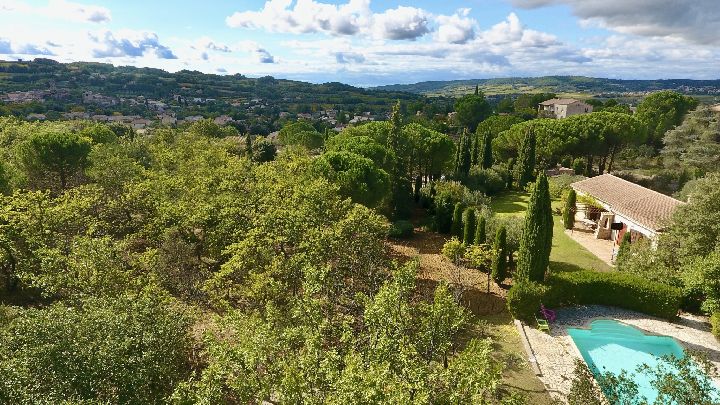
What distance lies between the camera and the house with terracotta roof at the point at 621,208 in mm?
28188

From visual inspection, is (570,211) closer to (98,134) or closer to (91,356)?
(91,356)

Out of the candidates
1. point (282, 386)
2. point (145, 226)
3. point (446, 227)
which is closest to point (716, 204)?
point (446, 227)

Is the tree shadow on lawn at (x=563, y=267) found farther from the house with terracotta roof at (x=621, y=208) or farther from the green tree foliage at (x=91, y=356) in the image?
the green tree foliage at (x=91, y=356)

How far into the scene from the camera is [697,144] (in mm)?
41438

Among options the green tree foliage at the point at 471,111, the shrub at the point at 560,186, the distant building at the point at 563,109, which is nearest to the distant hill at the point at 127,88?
the green tree foliage at the point at 471,111

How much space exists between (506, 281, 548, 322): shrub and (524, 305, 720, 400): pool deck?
2.16 feet

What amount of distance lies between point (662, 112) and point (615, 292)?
5349 cm

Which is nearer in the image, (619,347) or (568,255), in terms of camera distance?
(619,347)

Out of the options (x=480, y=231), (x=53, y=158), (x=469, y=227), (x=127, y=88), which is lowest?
(x=469, y=227)

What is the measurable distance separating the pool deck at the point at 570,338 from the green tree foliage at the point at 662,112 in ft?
157

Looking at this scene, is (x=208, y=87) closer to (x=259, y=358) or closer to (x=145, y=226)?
(x=145, y=226)

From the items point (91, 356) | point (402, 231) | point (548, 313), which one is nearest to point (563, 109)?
point (402, 231)

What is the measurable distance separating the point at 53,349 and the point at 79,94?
6201 inches

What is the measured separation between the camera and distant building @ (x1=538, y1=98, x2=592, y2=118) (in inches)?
3861
